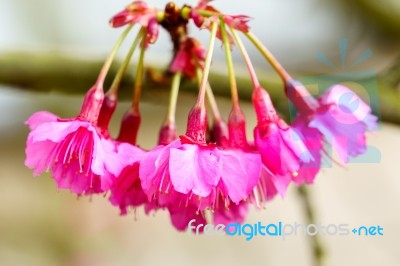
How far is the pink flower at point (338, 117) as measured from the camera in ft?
2.94

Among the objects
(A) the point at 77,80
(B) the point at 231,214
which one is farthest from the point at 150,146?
(B) the point at 231,214

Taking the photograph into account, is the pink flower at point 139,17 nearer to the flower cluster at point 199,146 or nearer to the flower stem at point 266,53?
the flower cluster at point 199,146

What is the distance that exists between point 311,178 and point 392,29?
4.19 feet

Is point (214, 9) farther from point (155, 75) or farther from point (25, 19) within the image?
point (25, 19)

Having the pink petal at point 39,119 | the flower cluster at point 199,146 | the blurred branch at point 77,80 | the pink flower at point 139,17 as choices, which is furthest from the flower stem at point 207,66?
the blurred branch at point 77,80

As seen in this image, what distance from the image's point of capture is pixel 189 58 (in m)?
1.07

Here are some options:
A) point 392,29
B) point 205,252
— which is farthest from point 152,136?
point 392,29

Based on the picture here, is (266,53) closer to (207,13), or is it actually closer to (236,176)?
(207,13)

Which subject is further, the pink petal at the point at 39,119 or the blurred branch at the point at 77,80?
the blurred branch at the point at 77,80

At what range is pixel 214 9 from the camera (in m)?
0.93

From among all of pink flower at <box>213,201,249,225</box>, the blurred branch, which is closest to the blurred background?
the blurred branch

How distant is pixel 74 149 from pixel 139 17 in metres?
0.23

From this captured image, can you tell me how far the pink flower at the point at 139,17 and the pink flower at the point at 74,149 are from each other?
12cm

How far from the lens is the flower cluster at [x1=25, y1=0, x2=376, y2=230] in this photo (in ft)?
2.60
